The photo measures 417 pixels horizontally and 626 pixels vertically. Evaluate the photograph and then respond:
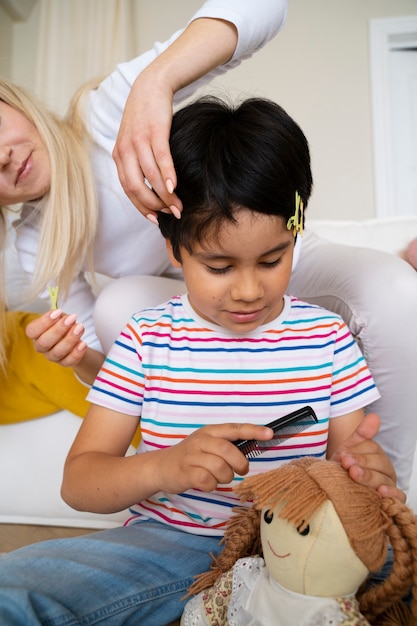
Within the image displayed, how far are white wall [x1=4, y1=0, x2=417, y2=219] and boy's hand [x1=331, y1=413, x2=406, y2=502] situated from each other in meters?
2.84

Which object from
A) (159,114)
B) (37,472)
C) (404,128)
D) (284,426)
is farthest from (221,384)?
(404,128)

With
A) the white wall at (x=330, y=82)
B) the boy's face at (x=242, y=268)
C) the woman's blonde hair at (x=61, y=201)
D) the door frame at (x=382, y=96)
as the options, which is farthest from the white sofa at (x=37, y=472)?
the door frame at (x=382, y=96)

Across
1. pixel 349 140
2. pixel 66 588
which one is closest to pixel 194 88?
pixel 66 588

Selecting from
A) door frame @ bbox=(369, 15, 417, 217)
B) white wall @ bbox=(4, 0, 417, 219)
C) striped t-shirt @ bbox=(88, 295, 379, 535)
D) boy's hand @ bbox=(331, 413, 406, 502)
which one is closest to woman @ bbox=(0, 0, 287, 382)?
striped t-shirt @ bbox=(88, 295, 379, 535)

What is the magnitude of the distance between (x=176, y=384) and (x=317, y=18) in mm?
3144

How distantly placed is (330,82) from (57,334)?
2967 mm

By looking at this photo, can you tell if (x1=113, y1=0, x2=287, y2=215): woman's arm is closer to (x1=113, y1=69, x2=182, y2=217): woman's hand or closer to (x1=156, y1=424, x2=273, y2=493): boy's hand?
(x1=113, y1=69, x2=182, y2=217): woman's hand

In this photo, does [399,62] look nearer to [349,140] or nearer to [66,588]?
[349,140]

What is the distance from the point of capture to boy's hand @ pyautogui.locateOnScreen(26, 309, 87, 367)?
89cm

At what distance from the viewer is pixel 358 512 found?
23.5 inches

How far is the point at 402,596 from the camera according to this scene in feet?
2.04

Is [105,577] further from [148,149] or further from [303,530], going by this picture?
[148,149]

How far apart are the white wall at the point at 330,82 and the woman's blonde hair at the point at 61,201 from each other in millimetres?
2407


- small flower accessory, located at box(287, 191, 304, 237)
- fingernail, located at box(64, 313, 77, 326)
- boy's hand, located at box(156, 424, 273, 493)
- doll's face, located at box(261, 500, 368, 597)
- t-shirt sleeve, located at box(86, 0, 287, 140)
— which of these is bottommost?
doll's face, located at box(261, 500, 368, 597)
